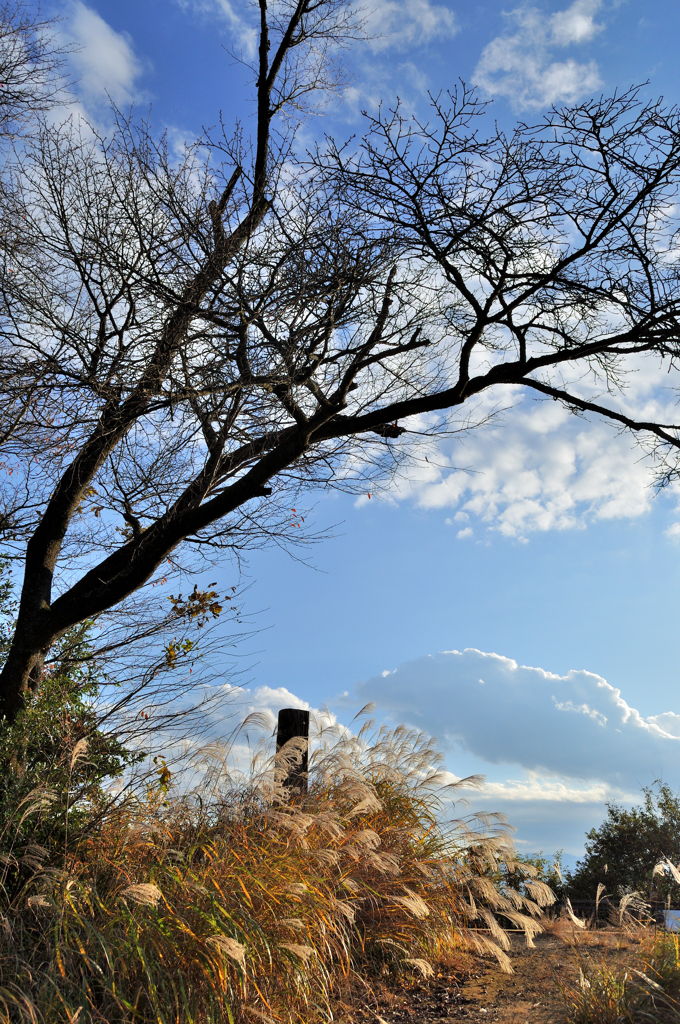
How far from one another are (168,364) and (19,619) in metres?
2.70

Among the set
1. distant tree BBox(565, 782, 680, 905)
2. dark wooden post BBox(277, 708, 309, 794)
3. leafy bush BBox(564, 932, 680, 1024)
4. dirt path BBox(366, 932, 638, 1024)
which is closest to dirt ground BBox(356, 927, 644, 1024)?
dirt path BBox(366, 932, 638, 1024)

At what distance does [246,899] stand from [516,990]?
218 cm

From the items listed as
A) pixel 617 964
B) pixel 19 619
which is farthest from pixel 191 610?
pixel 617 964

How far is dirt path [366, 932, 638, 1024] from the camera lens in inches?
150

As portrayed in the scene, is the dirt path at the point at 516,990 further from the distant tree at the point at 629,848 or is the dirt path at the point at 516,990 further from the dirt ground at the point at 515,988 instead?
the distant tree at the point at 629,848

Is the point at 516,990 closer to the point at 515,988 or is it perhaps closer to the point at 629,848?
the point at 515,988

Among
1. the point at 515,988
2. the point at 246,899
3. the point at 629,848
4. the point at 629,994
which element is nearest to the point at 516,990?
the point at 515,988

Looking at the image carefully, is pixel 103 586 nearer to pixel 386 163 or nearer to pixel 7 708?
pixel 7 708

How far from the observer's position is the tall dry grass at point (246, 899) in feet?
9.45

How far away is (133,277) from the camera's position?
5020 millimetres

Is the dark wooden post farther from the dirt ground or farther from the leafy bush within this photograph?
the leafy bush

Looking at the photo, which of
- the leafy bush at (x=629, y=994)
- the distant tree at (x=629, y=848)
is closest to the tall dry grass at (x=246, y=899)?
the leafy bush at (x=629, y=994)

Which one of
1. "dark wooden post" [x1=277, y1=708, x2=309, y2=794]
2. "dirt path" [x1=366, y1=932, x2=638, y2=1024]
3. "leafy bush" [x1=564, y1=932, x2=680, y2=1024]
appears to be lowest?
"dirt path" [x1=366, y1=932, x2=638, y2=1024]

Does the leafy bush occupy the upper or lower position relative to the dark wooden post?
lower
